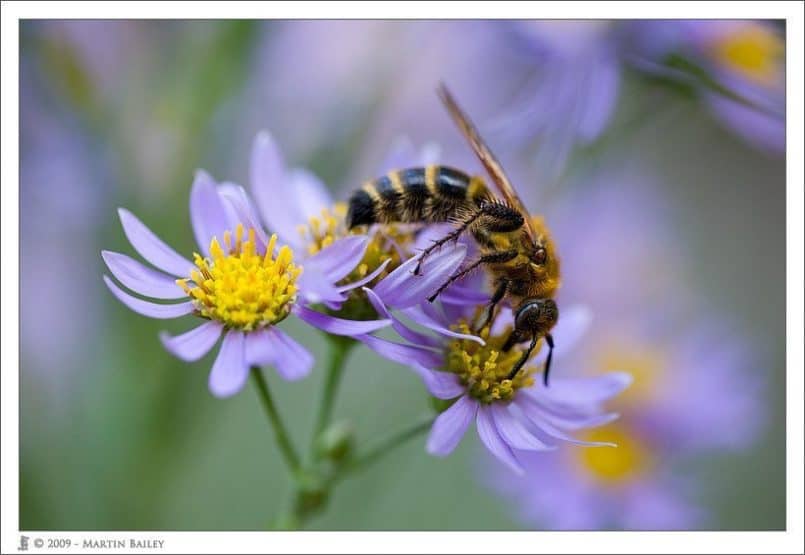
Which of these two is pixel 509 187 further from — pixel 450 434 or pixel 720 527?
pixel 720 527

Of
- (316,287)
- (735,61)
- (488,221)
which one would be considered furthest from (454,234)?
(735,61)

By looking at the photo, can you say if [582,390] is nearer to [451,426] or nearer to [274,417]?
[451,426]

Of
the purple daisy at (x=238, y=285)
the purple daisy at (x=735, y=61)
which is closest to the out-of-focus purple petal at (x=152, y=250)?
the purple daisy at (x=238, y=285)

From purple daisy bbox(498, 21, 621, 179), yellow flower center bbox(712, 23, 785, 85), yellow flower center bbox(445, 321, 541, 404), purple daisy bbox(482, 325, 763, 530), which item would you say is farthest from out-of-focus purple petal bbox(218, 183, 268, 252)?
yellow flower center bbox(712, 23, 785, 85)

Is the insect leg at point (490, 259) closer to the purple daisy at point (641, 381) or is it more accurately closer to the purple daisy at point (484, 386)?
the purple daisy at point (484, 386)

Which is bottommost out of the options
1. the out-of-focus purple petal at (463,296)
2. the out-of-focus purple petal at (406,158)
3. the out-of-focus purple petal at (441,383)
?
the out-of-focus purple petal at (441,383)
